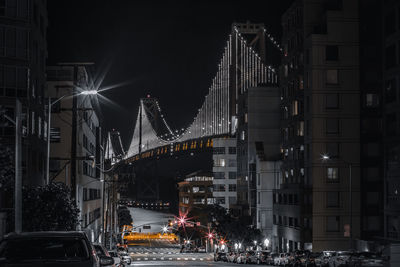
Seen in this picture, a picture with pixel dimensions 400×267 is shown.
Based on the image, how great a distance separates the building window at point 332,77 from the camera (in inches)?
2820

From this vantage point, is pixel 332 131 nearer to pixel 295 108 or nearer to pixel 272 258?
pixel 295 108

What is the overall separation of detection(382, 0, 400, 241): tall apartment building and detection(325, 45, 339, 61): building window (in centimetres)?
637

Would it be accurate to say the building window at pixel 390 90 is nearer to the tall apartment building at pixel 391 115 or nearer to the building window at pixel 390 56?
the tall apartment building at pixel 391 115

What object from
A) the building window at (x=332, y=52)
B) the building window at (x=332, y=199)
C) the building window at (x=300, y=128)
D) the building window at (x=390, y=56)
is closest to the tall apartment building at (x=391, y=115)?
the building window at (x=390, y=56)

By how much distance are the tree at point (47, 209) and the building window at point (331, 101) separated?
38485 millimetres

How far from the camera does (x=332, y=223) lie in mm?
71688

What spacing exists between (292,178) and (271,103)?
810 inches

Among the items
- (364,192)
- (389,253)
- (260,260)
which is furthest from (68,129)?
(389,253)

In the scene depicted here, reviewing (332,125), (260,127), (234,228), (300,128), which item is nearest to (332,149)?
(332,125)

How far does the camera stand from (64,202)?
3831cm

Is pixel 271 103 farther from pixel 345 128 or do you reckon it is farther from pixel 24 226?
pixel 24 226

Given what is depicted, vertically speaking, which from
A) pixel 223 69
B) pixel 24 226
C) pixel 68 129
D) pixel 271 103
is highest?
pixel 223 69

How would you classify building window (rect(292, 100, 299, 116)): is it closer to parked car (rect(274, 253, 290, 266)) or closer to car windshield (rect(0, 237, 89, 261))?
parked car (rect(274, 253, 290, 266))

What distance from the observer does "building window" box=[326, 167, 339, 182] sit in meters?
72.0
